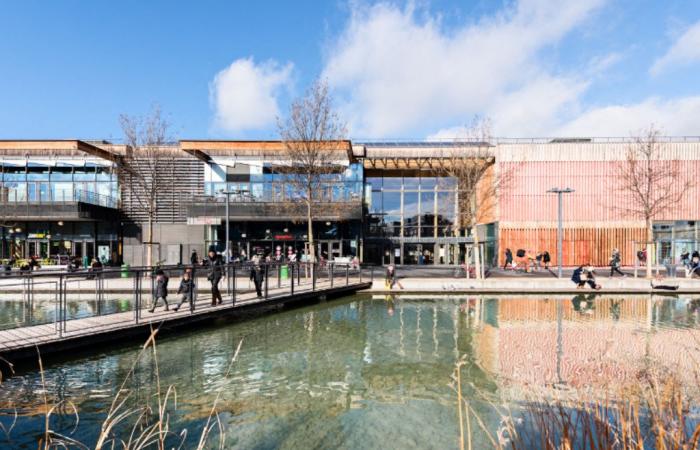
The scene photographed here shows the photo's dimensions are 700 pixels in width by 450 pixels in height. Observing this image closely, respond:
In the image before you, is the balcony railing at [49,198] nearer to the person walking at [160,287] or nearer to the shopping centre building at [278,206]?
the shopping centre building at [278,206]

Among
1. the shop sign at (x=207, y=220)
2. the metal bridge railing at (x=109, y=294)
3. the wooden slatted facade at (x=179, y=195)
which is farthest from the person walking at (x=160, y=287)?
the wooden slatted facade at (x=179, y=195)

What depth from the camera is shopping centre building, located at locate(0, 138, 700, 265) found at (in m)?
26.5

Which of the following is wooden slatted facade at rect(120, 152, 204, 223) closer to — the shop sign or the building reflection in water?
the shop sign

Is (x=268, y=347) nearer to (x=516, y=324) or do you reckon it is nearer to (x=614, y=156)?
(x=516, y=324)

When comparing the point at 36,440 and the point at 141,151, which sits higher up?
the point at 141,151

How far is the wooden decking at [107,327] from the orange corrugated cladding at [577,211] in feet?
74.2

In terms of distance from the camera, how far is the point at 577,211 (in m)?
29.7

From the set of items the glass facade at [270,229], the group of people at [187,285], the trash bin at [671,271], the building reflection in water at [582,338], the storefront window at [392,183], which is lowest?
the building reflection in water at [582,338]

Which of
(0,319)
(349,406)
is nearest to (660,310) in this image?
(349,406)

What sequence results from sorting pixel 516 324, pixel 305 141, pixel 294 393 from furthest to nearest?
pixel 305 141 < pixel 516 324 < pixel 294 393

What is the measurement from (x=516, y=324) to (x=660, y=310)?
642 centimetres

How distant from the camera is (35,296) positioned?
8867 millimetres

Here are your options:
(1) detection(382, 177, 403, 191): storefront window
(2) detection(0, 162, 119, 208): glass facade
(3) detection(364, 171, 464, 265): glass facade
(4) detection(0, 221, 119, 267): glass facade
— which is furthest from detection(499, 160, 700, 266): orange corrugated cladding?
(4) detection(0, 221, 119, 267): glass facade

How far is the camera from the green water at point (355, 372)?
525 cm
